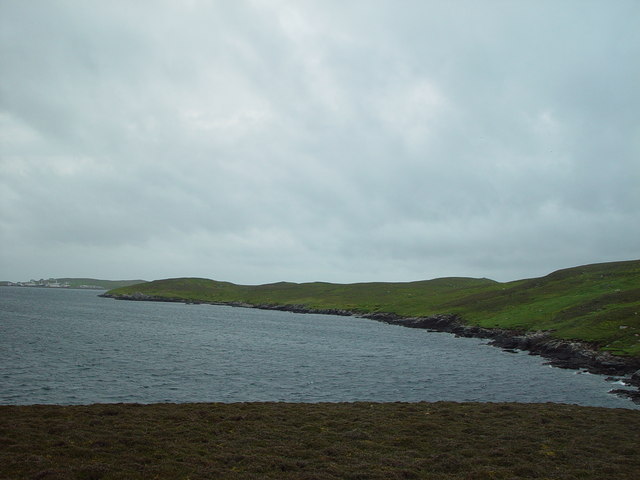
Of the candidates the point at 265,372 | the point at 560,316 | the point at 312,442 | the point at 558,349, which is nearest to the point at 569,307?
the point at 560,316

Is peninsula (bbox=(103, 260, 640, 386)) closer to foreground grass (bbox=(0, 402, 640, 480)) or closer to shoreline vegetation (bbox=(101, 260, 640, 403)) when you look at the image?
shoreline vegetation (bbox=(101, 260, 640, 403))

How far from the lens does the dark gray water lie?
→ 41.0 meters

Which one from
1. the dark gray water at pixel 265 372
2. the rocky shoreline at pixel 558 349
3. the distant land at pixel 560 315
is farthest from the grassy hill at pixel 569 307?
the dark gray water at pixel 265 372

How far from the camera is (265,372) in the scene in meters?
53.8

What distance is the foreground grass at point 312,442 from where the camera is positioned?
2003 centimetres

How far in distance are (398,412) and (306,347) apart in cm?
4761

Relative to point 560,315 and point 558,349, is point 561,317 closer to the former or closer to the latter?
point 560,315

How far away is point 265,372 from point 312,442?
30.1 metres

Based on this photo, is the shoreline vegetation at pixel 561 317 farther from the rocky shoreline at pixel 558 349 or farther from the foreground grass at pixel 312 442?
the foreground grass at pixel 312 442

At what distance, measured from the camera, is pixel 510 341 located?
81812 millimetres

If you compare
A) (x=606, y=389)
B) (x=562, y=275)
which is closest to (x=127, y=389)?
(x=606, y=389)

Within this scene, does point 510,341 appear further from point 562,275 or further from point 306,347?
point 562,275

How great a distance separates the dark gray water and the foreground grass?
8.74m

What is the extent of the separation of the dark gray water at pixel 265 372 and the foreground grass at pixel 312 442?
8.74 m
